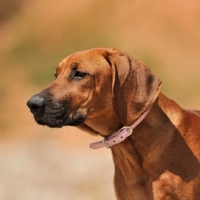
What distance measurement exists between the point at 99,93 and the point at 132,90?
24 centimetres

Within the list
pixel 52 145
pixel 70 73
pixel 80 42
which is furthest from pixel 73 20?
pixel 70 73

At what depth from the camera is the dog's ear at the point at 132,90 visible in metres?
4.14

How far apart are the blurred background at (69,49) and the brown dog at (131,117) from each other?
12.1 ft

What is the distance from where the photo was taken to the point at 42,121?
13.6 feet

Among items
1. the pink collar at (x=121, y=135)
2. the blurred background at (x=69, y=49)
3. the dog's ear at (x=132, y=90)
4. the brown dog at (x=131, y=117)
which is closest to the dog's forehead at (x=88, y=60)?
the brown dog at (x=131, y=117)

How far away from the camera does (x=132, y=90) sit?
4188mm

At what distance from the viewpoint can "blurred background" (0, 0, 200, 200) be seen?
868cm

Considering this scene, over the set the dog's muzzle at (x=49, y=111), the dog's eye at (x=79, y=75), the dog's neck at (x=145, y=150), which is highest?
the dog's eye at (x=79, y=75)

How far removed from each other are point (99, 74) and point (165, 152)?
2.45 feet

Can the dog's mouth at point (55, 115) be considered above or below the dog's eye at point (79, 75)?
below

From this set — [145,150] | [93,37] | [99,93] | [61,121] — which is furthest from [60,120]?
[93,37]

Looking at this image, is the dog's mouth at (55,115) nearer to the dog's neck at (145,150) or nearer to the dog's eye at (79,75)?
the dog's eye at (79,75)

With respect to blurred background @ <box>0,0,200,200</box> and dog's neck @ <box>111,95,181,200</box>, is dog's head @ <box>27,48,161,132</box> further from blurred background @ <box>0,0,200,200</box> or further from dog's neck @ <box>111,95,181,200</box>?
blurred background @ <box>0,0,200,200</box>

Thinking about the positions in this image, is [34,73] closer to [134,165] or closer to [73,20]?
[73,20]
